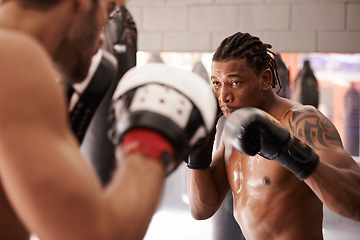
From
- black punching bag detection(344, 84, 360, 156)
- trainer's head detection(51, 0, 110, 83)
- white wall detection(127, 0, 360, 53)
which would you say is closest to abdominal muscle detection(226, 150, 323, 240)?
trainer's head detection(51, 0, 110, 83)

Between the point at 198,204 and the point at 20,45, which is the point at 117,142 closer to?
the point at 20,45

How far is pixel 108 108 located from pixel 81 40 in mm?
755

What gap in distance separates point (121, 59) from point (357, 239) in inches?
89.2

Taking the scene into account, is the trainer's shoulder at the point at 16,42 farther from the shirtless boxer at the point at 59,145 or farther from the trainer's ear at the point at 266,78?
the trainer's ear at the point at 266,78

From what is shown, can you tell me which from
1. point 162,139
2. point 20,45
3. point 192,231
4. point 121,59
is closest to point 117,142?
point 162,139

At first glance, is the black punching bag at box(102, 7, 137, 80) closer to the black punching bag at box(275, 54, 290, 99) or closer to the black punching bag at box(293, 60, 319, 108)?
the black punching bag at box(275, 54, 290, 99)

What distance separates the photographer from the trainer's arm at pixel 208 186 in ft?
5.32

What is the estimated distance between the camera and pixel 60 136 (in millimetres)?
514

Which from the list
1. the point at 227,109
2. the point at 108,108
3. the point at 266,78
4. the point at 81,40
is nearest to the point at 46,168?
the point at 81,40

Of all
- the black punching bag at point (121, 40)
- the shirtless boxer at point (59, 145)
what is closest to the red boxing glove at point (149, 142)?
the shirtless boxer at point (59, 145)

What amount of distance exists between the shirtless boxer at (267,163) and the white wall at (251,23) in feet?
4.80

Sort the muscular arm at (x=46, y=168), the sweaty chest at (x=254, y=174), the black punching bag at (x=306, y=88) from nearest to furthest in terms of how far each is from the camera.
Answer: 1. the muscular arm at (x=46, y=168)
2. the sweaty chest at (x=254, y=174)
3. the black punching bag at (x=306, y=88)

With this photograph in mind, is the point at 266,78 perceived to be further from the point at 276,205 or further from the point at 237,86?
the point at 276,205

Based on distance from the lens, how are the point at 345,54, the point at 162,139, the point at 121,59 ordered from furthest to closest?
1. the point at 345,54
2. the point at 121,59
3. the point at 162,139
